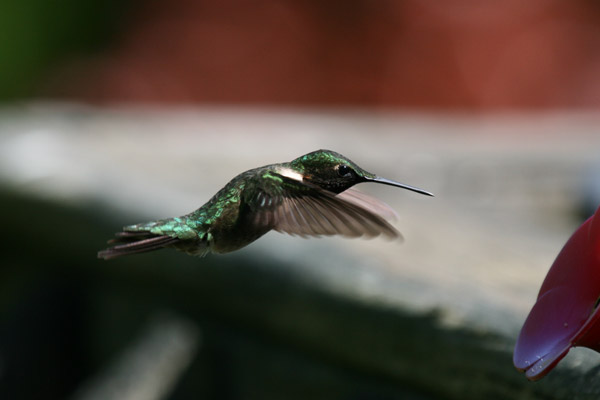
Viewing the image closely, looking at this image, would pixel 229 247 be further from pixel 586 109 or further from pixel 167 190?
pixel 586 109

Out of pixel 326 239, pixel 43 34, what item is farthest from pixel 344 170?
pixel 43 34

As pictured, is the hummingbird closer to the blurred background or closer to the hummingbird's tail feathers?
the hummingbird's tail feathers

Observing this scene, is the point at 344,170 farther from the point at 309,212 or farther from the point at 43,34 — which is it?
the point at 43,34

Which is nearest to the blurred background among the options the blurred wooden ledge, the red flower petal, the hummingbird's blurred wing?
the blurred wooden ledge

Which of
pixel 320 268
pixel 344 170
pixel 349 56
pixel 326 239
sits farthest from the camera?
pixel 349 56

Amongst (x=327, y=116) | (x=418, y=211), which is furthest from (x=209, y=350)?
(x=327, y=116)
